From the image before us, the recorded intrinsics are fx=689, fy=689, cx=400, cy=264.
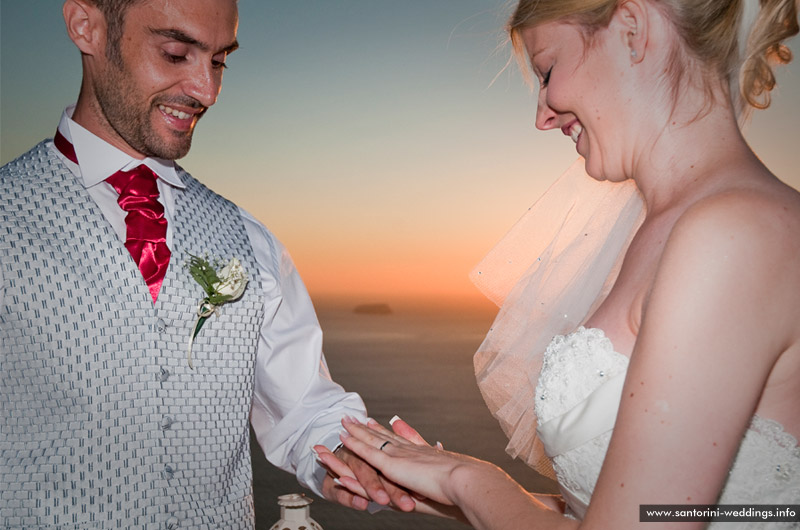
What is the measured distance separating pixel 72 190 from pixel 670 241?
1.66 m

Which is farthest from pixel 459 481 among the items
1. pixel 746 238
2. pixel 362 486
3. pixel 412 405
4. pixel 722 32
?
pixel 412 405

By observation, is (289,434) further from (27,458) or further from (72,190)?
(72,190)

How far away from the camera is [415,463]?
1749 mm

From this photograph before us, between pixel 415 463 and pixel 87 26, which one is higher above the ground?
pixel 87 26

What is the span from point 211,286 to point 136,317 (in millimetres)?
231

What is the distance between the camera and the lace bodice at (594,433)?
4.34 ft

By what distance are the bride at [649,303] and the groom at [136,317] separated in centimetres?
37

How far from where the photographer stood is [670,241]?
1.21 meters

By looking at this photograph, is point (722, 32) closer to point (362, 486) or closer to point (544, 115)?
point (544, 115)

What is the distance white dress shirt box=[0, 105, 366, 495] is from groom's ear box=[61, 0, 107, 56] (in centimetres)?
41

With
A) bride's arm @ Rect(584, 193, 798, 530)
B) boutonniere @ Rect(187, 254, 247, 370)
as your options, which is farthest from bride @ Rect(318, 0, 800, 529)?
boutonniere @ Rect(187, 254, 247, 370)

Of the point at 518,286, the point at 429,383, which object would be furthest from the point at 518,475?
the point at 518,286

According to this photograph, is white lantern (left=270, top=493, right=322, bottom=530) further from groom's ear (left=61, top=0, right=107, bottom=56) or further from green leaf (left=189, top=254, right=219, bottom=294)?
groom's ear (left=61, top=0, right=107, bottom=56)

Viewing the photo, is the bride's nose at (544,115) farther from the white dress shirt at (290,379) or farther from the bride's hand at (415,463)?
the white dress shirt at (290,379)
